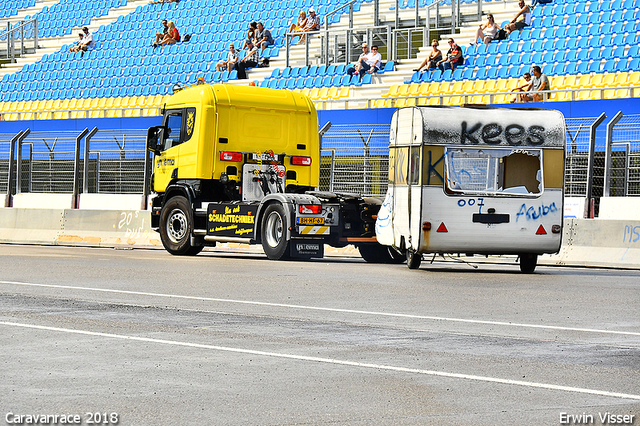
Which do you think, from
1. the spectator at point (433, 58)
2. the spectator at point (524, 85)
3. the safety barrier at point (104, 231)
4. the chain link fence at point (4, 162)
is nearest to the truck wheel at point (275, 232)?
the safety barrier at point (104, 231)

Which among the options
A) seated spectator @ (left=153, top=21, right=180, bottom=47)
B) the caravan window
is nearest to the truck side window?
the caravan window

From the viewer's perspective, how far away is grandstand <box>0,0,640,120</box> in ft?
86.0

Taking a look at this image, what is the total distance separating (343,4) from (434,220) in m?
21.0

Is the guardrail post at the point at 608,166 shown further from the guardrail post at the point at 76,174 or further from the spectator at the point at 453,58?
the guardrail post at the point at 76,174

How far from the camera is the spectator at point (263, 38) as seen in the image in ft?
117

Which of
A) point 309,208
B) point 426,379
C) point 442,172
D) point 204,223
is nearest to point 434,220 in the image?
point 442,172

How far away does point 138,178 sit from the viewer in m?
25.3

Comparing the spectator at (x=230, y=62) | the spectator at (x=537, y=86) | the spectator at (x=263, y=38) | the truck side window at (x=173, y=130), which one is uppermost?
the spectator at (x=263, y=38)

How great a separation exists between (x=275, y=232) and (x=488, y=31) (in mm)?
12478

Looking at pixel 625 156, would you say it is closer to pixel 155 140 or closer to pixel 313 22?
pixel 155 140

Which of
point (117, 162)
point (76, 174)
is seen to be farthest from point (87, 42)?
point (117, 162)

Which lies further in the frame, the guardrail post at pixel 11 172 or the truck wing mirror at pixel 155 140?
the guardrail post at pixel 11 172

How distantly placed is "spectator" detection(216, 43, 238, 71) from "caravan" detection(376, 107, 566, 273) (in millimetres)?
18524

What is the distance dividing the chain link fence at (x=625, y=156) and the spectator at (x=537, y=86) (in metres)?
4.72
